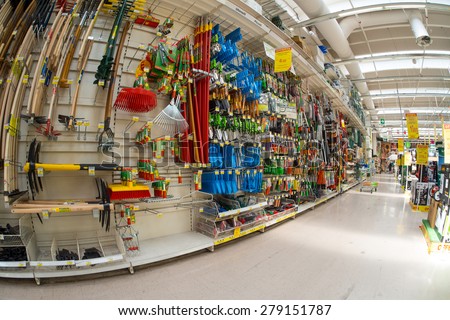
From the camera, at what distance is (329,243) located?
321 centimetres

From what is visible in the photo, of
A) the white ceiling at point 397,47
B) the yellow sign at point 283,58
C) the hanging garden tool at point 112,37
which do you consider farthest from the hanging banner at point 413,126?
the hanging garden tool at point 112,37

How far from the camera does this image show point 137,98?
2.42m

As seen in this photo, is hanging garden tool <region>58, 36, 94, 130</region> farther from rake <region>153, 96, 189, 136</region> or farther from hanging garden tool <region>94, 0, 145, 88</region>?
rake <region>153, 96, 189, 136</region>

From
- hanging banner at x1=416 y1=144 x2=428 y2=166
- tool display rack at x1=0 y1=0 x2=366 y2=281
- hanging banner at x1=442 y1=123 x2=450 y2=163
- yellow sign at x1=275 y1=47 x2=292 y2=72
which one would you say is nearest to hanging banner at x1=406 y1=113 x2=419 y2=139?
hanging banner at x1=416 y1=144 x2=428 y2=166

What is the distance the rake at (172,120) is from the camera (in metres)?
2.54

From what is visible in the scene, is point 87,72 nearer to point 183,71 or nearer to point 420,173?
point 183,71

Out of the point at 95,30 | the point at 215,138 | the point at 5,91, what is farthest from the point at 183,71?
the point at 5,91

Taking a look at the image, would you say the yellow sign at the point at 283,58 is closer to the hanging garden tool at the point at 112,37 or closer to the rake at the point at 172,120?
the rake at the point at 172,120

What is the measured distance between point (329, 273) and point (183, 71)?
2.88m

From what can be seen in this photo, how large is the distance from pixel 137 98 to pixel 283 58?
2.44m

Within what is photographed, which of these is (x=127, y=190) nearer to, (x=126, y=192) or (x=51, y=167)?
(x=126, y=192)

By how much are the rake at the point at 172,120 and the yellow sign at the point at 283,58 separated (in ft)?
6.05

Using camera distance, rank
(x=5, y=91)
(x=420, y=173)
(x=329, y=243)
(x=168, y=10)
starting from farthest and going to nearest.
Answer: (x=420, y=173) → (x=329, y=243) → (x=168, y=10) → (x=5, y=91)

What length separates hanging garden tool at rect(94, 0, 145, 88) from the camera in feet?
7.70
